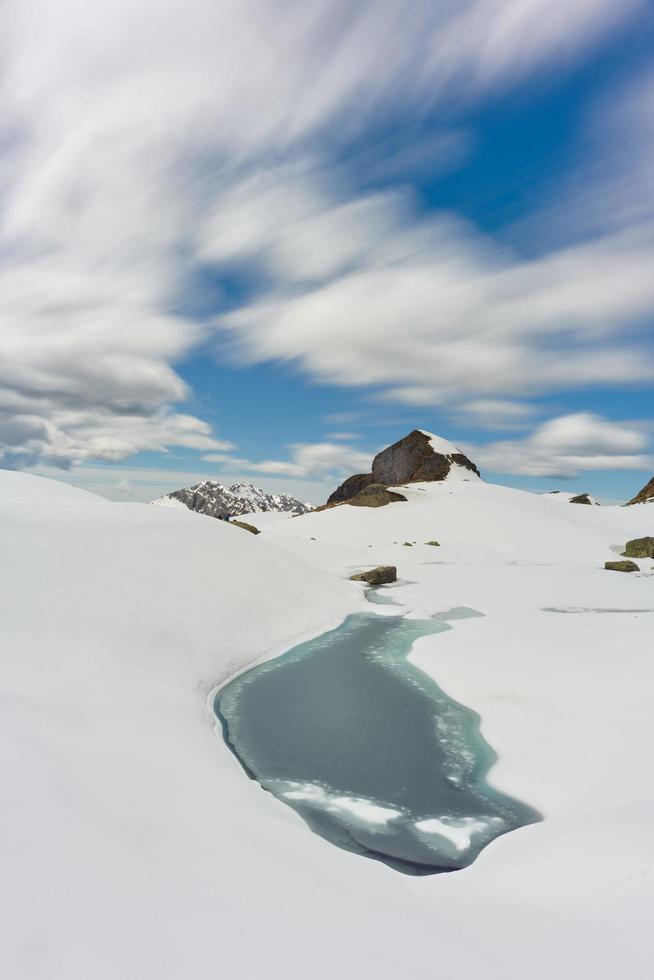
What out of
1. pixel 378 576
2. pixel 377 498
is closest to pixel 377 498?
pixel 377 498

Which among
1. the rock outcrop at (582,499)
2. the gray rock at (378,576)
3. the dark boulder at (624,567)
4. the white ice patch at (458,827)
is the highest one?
the rock outcrop at (582,499)

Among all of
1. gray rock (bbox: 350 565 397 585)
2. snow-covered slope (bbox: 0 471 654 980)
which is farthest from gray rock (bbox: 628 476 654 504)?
snow-covered slope (bbox: 0 471 654 980)

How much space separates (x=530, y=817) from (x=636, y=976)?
4.00 m

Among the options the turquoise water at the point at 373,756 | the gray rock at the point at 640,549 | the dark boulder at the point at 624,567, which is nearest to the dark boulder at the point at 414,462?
the gray rock at the point at 640,549

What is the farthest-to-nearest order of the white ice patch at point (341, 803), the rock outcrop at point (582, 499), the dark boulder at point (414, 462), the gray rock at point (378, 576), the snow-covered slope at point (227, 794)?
the rock outcrop at point (582, 499) → the dark boulder at point (414, 462) → the gray rock at point (378, 576) → the white ice patch at point (341, 803) → the snow-covered slope at point (227, 794)

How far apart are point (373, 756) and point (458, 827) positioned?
7.77ft

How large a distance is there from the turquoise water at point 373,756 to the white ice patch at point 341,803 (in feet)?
0.05

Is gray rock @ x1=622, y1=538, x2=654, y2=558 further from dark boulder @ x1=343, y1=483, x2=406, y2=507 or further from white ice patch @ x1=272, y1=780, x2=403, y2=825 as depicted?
white ice patch @ x1=272, y1=780, x2=403, y2=825

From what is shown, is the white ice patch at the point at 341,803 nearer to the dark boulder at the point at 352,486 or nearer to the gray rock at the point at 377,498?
the gray rock at the point at 377,498

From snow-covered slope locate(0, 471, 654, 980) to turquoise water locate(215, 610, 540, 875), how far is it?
20.1 inches

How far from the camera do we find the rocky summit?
86625mm

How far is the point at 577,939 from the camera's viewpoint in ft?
15.3

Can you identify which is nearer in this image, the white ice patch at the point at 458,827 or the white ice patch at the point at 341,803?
the white ice patch at the point at 458,827

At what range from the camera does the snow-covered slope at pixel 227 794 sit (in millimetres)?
4219
